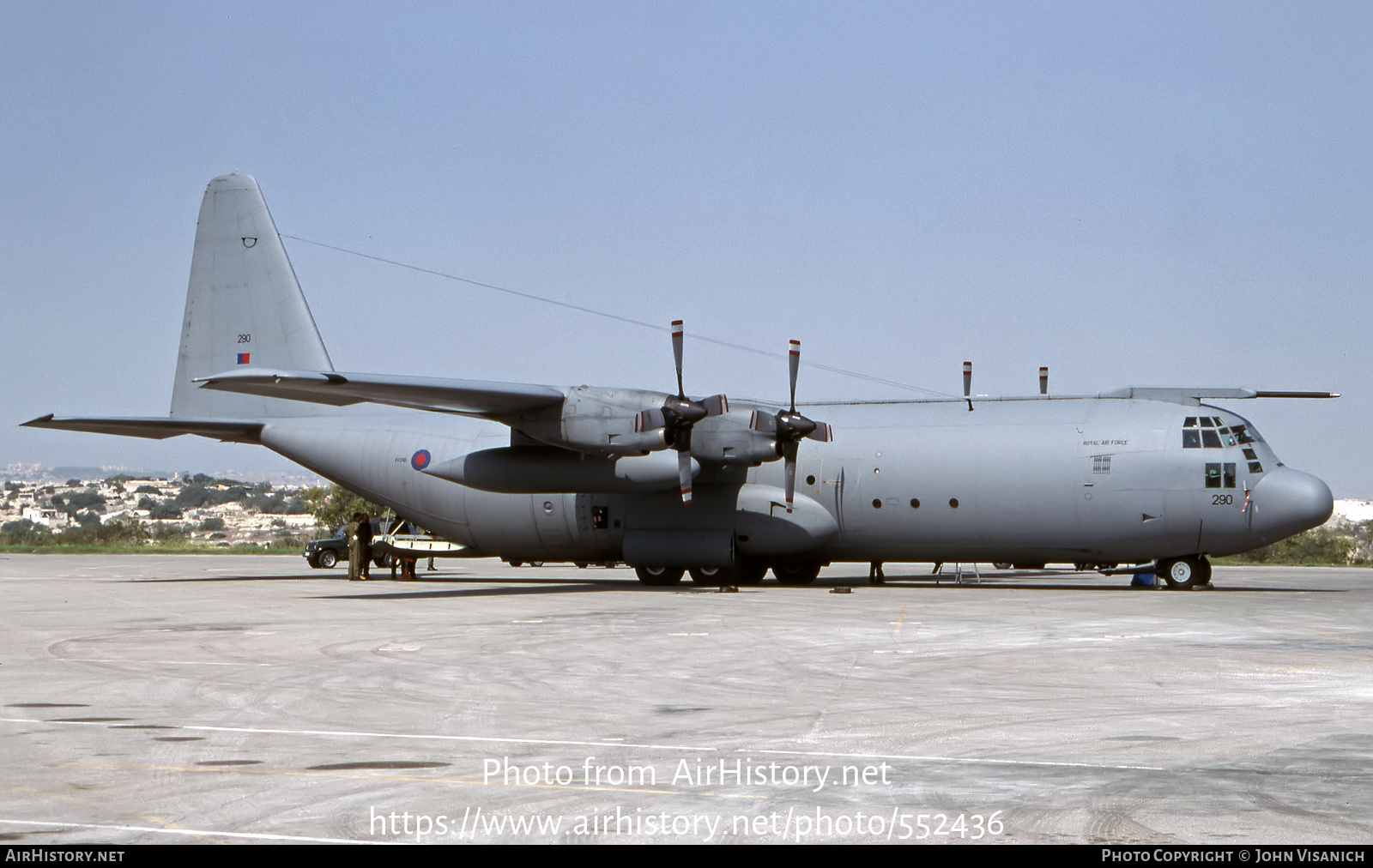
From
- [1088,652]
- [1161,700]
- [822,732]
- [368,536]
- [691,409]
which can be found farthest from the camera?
[368,536]

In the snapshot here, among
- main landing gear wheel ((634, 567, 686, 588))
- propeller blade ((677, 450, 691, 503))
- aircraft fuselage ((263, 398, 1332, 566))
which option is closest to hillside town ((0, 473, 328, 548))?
aircraft fuselage ((263, 398, 1332, 566))

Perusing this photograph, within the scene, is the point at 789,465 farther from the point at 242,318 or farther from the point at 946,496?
the point at 242,318

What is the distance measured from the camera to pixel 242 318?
33500 millimetres

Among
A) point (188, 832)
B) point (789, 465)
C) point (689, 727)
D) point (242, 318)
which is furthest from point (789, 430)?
point (188, 832)

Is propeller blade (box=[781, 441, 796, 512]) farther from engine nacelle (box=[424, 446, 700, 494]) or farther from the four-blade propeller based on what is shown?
engine nacelle (box=[424, 446, 700, 494])

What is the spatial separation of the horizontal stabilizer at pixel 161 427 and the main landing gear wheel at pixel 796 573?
546 inches

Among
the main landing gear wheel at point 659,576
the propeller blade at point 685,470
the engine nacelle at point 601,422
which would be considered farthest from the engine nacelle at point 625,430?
the main landing gear wheel at point 659,576

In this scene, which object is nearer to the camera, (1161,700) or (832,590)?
(1161,700)

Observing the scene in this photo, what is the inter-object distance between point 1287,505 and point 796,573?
11238mm

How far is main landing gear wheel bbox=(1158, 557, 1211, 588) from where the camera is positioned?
90.5 feet

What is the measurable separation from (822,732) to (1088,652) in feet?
22.0

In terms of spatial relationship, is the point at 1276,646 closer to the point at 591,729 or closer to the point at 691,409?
the point at 591,729

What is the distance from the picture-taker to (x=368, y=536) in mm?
34750

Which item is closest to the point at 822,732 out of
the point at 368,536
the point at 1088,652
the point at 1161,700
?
the point at 1161,700
